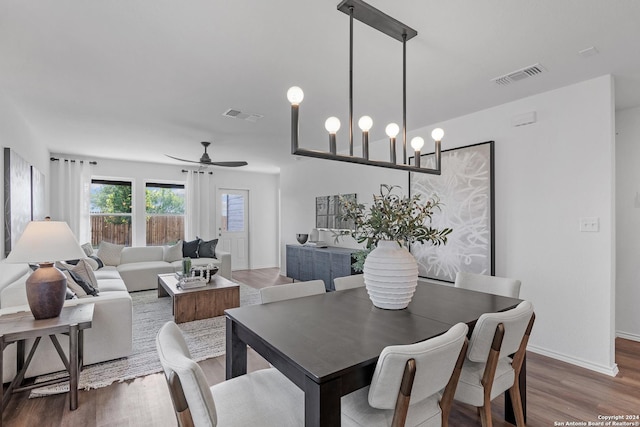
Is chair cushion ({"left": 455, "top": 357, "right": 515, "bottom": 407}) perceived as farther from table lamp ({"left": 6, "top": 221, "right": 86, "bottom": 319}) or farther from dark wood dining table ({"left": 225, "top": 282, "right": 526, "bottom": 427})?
table lamp ({"left": 6, "top": 221, "right": 86, "bottom": 319})

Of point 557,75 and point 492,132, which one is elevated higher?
point 557,75

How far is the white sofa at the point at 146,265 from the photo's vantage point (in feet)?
17.6

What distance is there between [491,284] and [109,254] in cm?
596

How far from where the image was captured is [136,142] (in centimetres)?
499

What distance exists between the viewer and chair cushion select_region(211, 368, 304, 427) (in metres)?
1.28

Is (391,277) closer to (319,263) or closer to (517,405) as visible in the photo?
(517,405)

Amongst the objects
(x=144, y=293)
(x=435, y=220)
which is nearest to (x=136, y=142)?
(x=144, y=293)

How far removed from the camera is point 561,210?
2924 mm

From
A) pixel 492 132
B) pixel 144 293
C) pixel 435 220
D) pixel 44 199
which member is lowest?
pixel 144 293

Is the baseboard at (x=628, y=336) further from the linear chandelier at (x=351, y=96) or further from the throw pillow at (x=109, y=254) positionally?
the throw pillow at (x=109, y=254)

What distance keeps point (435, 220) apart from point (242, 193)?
5.30 m

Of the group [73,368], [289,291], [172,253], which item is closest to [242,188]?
[172,253]

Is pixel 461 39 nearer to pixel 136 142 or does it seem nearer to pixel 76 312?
pixel 76 312

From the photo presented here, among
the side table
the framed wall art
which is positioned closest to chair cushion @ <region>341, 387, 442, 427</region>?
the side table
